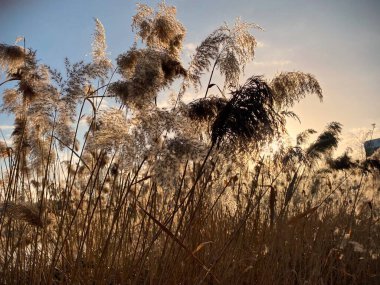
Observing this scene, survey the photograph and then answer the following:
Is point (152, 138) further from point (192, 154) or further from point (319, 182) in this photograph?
point (319, 182)

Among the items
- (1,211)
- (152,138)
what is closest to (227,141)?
(152,138)

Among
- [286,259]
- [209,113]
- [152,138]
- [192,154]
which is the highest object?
[209,113]

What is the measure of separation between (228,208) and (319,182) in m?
3.83

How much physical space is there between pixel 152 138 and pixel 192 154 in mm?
343

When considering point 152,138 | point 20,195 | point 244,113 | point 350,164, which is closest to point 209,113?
point 152,138

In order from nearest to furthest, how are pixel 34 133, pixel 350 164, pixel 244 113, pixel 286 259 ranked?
pixel 244 113
pixel 286 259
pixel 34 133
pixel 350 164

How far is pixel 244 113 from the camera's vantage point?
161 centimetres

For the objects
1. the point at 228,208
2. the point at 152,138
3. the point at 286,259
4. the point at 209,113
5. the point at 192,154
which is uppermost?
the point at 209,113

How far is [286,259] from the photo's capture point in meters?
2.92

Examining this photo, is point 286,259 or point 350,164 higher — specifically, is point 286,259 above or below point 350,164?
below

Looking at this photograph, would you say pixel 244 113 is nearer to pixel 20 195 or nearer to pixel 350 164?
pixel 20 195

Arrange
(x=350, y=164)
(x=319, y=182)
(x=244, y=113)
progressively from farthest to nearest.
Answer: (x=319, y=182) < (x=350, y=164) < (x=244, y=113)

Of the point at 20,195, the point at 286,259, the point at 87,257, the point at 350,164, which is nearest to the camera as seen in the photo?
the point at 87,257

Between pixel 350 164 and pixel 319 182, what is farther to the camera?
pixel 319 182
